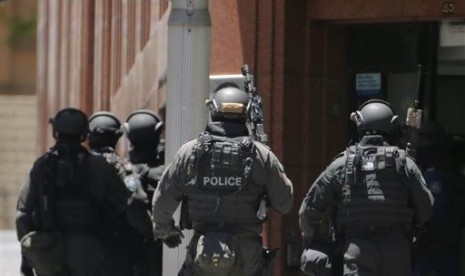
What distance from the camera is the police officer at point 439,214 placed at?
38.0 ft

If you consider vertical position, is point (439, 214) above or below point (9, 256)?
above

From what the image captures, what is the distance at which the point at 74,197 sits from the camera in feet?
39.9

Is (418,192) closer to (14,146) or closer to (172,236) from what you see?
(172,236)

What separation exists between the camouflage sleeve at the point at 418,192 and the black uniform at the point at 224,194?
799 millimetres

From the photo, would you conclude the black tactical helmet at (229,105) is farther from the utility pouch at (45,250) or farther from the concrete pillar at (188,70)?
the utility pouch at (45,250)

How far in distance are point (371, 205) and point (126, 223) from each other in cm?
284

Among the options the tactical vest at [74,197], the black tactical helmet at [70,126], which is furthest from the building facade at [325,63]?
the tactical vest at [74,197]

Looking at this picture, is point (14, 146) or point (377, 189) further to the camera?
point (14, 146)

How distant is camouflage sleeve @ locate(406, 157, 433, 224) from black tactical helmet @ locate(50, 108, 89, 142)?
3035 millimetres

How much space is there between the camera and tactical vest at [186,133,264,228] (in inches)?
398

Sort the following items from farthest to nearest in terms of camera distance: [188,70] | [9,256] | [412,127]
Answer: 1. [9,256]
2. [412,127]
3. [188,70]

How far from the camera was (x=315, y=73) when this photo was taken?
13.2 meters

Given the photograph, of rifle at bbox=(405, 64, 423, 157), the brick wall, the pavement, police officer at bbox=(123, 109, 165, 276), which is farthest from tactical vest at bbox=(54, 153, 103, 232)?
the brick wall

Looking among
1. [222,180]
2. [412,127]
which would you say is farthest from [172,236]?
[412,127]
